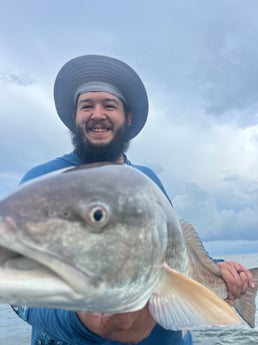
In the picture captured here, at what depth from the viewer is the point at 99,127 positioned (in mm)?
4645

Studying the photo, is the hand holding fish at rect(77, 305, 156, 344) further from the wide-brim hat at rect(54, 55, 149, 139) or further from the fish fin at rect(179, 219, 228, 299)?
the wide-brim hat at rect(54, 55, 149, 139)

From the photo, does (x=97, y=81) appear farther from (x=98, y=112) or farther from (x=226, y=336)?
(x=226, y=336)

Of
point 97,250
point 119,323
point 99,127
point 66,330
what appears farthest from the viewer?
point 99,127

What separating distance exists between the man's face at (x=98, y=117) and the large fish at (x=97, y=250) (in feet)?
7.50

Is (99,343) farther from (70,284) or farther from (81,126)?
(81,126)

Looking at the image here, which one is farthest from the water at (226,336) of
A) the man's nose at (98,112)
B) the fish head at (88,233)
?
the fish head at (88,233)

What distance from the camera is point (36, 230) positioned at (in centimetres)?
172

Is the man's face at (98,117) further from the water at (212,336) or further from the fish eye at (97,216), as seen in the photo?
the water at (212,336)

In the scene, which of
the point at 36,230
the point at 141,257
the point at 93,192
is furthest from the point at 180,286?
the point at 36,230

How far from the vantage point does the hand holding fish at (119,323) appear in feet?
7.67

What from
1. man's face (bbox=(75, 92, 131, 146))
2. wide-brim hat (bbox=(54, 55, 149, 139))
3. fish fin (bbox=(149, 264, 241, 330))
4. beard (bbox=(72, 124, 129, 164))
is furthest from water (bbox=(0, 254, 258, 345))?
fish fin (bbox=(149, 264, 241, 330))

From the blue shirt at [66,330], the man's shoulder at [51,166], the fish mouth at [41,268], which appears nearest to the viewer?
A: the fish mouth at [41,268]

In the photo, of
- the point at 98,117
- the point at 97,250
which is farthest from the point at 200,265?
→ the point at 98,117

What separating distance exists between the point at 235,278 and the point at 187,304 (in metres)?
1.38
